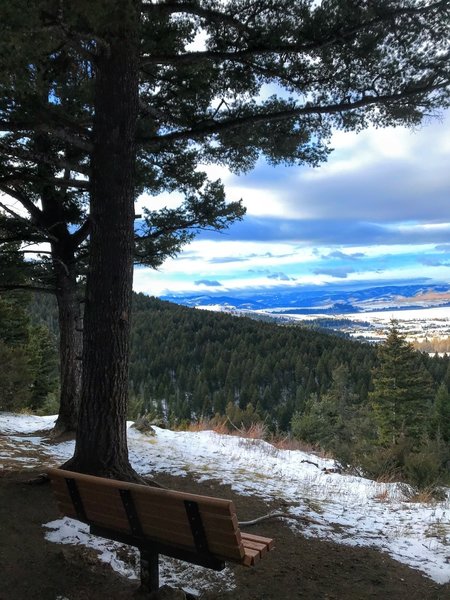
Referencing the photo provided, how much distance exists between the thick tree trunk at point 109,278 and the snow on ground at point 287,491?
822 millimetres

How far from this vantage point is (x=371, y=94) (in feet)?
19.1

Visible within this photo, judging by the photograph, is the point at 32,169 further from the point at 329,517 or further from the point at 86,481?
the point at 329,517

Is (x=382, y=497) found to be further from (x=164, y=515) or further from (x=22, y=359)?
(x=22, y=359)

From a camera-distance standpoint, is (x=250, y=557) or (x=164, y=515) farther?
(x=164, y=515)

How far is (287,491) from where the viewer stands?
582cm

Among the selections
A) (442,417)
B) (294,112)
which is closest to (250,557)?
(294,112)

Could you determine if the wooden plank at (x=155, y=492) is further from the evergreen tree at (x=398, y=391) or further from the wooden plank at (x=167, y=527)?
the evergreen tree at (x=398, y=391)

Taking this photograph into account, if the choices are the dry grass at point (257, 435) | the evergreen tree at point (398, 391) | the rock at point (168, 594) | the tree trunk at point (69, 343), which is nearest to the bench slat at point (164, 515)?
the rock at point (168, 594)

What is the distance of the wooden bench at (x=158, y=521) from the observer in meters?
2.78

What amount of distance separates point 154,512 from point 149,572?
54 centimetres

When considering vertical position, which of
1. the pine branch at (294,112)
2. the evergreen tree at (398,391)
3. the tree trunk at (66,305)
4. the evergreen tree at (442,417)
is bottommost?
the evergreen tree at (442,417)

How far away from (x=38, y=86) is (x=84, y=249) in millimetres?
4237

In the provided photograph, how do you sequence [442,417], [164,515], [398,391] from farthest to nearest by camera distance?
[442,417] < [398,391] < [164,515]

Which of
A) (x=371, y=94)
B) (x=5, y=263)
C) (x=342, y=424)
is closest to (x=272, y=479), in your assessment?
(x=371, y=94)
